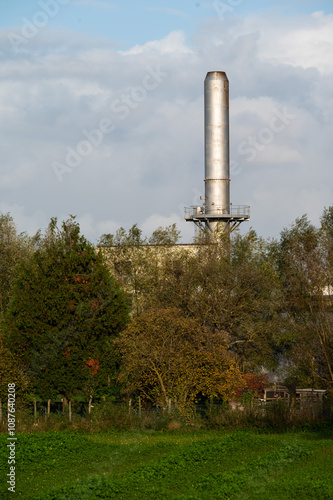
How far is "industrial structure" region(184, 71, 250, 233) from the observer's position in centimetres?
5278

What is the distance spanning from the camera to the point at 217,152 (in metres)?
52.8

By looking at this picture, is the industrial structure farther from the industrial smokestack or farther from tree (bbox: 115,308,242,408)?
tree (bbox: 115,308,242,408)

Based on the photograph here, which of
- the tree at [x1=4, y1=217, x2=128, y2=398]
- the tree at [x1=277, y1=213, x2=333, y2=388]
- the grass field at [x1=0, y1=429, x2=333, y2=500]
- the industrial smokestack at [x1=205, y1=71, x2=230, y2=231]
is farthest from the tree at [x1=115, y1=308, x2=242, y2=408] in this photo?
the industrial smokestack at [x1=205, y1=71, x2=230, y2=231]

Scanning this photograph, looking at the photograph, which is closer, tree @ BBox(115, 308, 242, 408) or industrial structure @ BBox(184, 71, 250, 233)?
tree @ BBox(115, 308, 242, 408)

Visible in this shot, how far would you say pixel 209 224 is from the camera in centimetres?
5406

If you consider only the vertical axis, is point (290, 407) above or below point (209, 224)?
below

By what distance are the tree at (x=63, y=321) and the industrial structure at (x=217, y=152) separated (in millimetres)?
20222

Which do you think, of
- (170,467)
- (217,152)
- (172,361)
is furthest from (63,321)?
(217,152)

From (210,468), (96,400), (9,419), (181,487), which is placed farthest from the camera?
(96,400)

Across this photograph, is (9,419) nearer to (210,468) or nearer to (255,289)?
(210,468)

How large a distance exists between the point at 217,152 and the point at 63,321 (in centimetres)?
2490

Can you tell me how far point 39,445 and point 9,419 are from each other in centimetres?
530

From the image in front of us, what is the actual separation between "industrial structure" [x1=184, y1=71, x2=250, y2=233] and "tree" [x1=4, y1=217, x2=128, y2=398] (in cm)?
2022

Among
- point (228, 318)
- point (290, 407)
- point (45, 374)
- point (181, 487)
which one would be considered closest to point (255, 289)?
point (228, 318)
